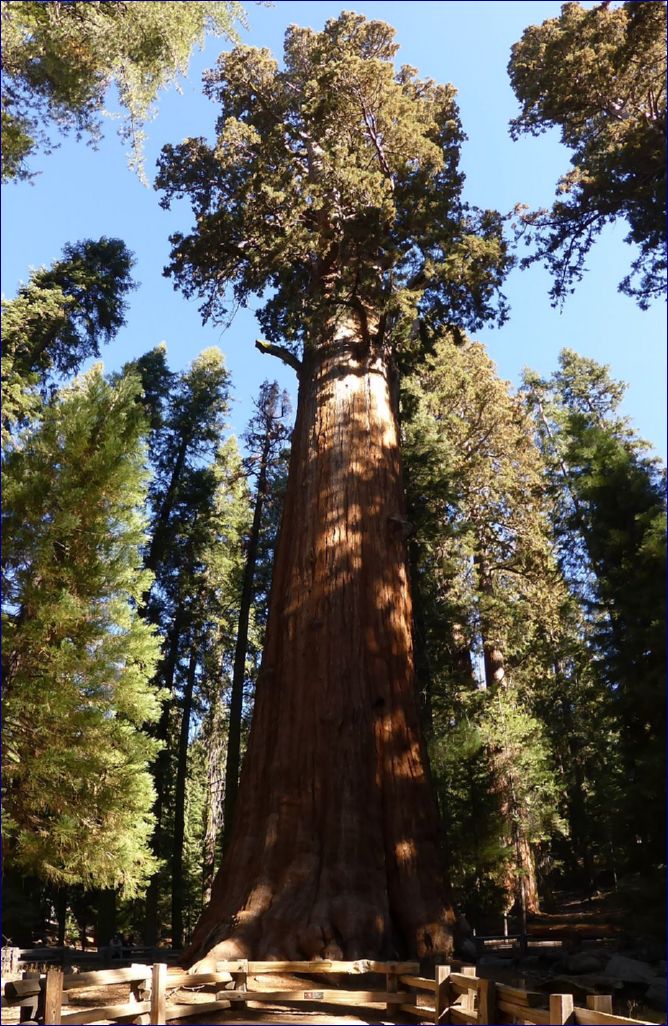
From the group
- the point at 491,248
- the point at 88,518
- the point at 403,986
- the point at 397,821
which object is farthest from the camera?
the point at 491,248

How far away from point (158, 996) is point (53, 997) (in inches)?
31.9

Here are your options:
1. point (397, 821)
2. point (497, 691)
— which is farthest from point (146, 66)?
point (497, 691)

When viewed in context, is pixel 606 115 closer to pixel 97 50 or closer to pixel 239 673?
pixel 97 50

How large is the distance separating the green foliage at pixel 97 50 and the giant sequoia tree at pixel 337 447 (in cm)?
348

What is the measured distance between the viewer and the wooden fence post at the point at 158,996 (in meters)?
5.18

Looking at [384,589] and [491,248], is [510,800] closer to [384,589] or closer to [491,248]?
[384,589]

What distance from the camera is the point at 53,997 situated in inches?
186

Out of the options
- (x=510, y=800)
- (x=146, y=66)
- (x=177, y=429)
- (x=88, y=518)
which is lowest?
(x=510, y=800)

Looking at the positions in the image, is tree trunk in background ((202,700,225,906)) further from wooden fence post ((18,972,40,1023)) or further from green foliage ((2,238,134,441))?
wooden fence post ((18,972,40,1023))

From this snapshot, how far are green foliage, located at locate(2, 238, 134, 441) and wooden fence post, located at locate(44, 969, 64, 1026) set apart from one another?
11598 mm

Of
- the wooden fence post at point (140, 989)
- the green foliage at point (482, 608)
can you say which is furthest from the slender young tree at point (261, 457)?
the wooden fence post at point (140, 989)

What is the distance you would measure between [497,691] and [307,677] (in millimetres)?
9435

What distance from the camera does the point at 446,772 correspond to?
14.8m

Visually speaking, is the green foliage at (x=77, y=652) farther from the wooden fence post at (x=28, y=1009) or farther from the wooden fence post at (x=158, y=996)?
the wooden fence post at (x=158, y=996)
